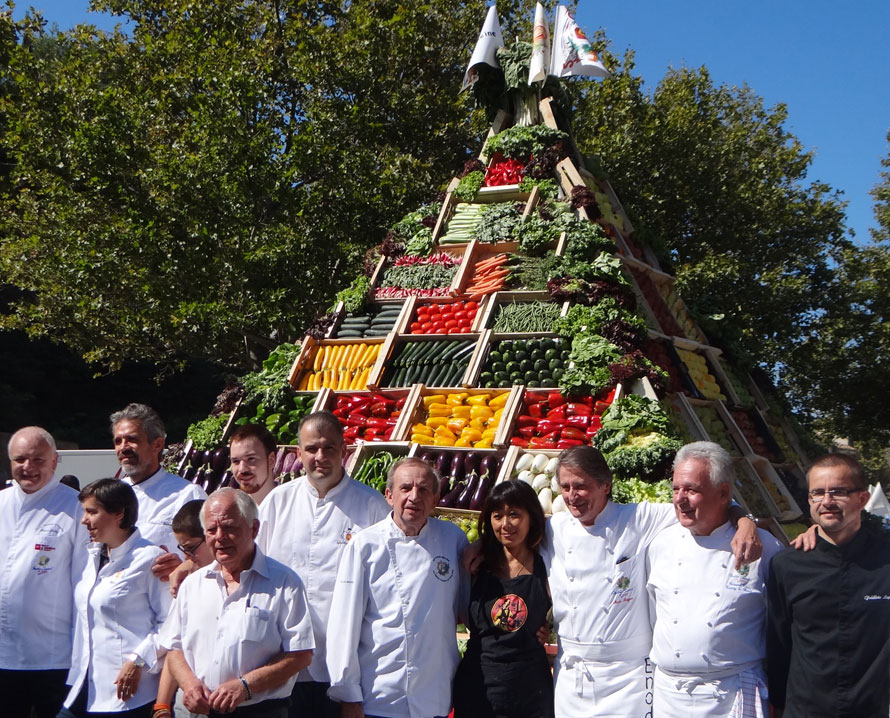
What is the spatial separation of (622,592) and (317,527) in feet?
5.45

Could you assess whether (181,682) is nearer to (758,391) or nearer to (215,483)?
(215,483)

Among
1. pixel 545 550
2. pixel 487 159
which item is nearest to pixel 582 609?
pixel 545 550

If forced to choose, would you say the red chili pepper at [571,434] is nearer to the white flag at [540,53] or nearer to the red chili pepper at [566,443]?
the red chili pepper at [566,443]

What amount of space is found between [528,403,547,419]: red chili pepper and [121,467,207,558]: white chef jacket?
4.36 meters

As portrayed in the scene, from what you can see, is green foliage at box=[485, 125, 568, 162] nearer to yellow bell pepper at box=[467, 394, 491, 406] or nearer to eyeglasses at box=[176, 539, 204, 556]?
yellow bell pepper at box=[467, 394, 491, 406]

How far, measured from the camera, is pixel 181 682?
144 inches

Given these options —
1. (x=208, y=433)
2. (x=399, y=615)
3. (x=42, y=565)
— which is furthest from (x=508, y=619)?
(x=208, y=433)

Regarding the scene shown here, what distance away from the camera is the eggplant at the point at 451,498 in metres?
8.08

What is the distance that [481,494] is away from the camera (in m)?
7.99

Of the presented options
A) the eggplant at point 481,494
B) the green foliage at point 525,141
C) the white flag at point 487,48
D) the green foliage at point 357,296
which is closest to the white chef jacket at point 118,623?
the eggplant at point 481,494

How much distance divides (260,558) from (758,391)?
418 inches

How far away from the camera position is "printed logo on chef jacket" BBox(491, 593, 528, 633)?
394 centimetres

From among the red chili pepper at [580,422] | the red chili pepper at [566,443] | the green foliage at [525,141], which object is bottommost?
the red chili pepper at [566,443]

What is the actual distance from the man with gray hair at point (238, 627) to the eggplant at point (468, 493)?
14.2 ft
